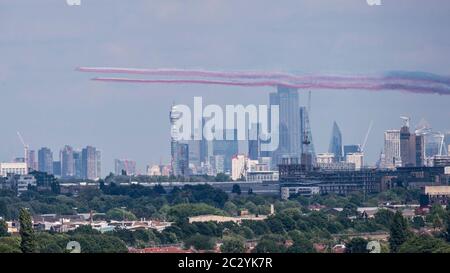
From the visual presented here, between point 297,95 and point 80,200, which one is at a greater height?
point 297,95

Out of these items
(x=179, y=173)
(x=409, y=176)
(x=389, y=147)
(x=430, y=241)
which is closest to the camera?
(x=430, y=241)

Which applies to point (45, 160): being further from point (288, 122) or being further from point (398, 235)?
point (398, 235)

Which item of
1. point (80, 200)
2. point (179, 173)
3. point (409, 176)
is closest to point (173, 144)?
point (179, 173)

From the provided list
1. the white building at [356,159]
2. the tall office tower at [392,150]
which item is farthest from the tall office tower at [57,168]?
the tall office tower at [392,150]

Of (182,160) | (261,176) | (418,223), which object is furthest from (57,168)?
(418,223)

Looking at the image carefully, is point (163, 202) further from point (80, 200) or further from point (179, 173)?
point (179, 173)
